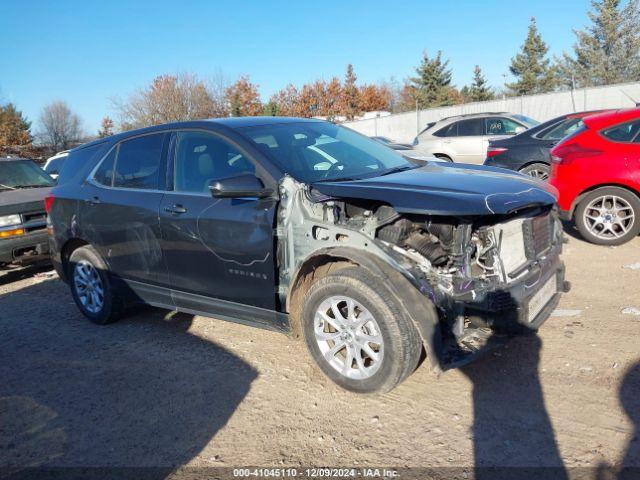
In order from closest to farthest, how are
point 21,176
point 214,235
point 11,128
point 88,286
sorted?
point 214,235 < point 88,286 < point 21,176 < point 11,128

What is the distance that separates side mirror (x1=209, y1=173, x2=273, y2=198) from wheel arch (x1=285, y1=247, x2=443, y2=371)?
570 mm

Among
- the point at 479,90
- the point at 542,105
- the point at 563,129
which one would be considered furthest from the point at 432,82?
the point at 563,129

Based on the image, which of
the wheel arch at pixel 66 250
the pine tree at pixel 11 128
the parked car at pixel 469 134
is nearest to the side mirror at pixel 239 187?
the wheel arch at pixel 66 250

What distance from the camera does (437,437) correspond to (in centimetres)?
299

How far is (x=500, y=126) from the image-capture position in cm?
1278

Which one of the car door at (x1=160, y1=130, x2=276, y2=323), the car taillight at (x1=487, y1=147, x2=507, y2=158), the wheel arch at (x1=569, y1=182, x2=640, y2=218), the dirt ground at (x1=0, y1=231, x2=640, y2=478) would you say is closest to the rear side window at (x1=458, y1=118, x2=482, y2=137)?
the car taillight at (x1=487, y1=147, x2=507, y2=158)

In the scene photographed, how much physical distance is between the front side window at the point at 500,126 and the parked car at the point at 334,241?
8.87m

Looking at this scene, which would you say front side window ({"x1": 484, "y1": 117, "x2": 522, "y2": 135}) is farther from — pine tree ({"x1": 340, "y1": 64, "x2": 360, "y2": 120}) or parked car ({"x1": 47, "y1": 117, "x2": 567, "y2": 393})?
pine tree ({"x1": 340, "y1": 64, "x2": 360, "y2": 120})

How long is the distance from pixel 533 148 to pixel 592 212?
8.92 feet

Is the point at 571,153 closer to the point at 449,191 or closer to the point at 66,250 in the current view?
the point at 449,191

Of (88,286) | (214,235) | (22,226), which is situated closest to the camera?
(214,235)

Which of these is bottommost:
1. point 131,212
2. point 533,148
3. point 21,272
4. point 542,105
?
point 21,272

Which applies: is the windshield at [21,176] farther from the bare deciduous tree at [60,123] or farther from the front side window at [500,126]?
the bare deciduous tree at [60,123]

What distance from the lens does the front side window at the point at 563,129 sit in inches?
360
